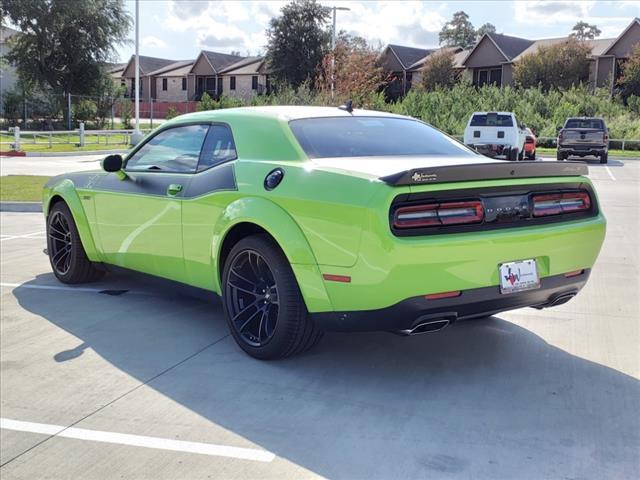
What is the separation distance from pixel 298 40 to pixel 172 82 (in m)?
25.2

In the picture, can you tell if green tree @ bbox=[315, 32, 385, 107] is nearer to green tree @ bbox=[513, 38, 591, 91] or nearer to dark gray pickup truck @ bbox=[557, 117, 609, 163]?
dark gray pickup truck @ bbox=[557, 117, 609, 163]

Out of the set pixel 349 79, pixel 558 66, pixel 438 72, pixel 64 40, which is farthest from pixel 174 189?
pixel 438 72

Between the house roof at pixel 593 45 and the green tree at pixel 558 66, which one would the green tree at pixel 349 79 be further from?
the house roof at pixel 593 45

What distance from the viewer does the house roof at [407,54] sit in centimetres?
6294

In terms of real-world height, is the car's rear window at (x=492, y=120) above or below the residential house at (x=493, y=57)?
below

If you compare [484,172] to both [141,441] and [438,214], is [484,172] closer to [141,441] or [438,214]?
[438,214]

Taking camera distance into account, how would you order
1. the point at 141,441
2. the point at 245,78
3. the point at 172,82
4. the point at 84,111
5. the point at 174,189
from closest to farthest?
the point at 141,441, the point at 174,189, the point at 84,111, the point at 245,78, the point at 172,82

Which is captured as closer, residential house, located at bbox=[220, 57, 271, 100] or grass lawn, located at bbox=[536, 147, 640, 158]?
grass lawn, located at bbox=[536, 147, 640, 158]

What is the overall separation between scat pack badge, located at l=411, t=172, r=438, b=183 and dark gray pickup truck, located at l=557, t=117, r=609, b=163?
77.8 feet

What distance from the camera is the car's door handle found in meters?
5.03

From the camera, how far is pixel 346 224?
374cm

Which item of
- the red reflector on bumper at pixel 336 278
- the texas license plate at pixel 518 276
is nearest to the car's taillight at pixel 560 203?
the texas license plate at pixel 518 276

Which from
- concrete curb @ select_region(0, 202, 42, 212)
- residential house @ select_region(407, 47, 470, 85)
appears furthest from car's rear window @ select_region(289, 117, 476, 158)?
residential house @ select_region(407, 47, 470, 85)

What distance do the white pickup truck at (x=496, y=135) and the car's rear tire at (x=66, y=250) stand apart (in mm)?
16145
